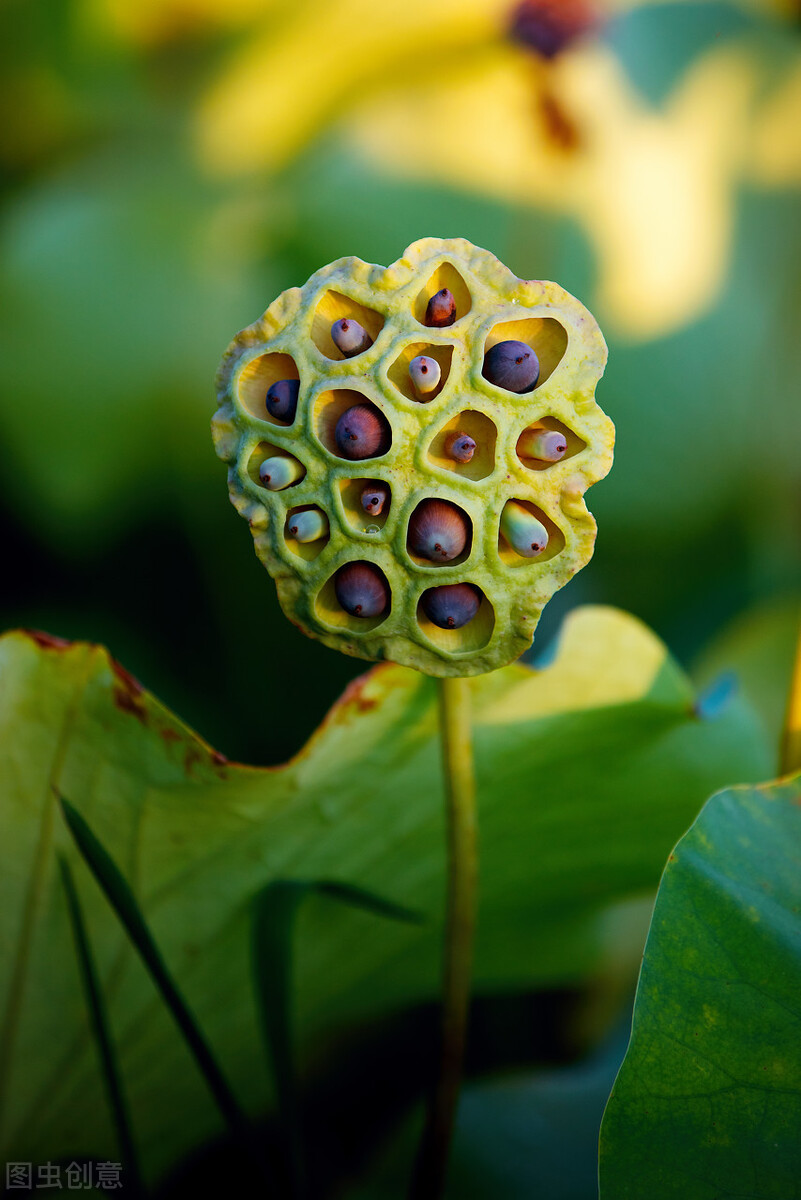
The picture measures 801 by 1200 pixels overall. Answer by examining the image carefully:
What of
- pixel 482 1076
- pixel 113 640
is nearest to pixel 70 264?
pixel 113 640

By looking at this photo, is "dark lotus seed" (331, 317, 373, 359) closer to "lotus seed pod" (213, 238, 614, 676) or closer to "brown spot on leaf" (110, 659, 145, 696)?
"lotus seed pod" (213, 238, 614, 676)

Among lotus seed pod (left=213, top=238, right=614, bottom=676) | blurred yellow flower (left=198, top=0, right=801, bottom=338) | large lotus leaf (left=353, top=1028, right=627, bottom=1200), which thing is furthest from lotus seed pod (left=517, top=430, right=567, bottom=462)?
blurred yellow flower (left=198, top=0, right=801, bottom=338)

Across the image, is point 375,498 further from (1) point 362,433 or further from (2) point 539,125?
(2) point 539,125

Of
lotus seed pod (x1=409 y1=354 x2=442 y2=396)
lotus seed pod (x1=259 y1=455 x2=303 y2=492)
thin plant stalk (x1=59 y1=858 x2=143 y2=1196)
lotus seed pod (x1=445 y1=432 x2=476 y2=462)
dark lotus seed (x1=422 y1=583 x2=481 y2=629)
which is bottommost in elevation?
thin plant stalk (x1=59 y1=858 x2=143 y2=1196)

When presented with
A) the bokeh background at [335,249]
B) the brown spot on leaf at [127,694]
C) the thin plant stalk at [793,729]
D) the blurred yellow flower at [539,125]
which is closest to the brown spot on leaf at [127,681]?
the brown spot on leaf at [127,694]

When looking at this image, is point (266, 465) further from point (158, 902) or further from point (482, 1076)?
point (482, 1076)

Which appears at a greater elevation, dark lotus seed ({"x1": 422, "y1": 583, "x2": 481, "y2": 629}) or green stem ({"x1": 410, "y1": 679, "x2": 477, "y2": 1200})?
dark lotus seed ({"x1": 422, "y1": 583, "x2": 481, "y2": 629})

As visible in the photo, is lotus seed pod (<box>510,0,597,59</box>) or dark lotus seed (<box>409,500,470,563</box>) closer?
dark lotus seed (<box>409,500,470,563</box>)
